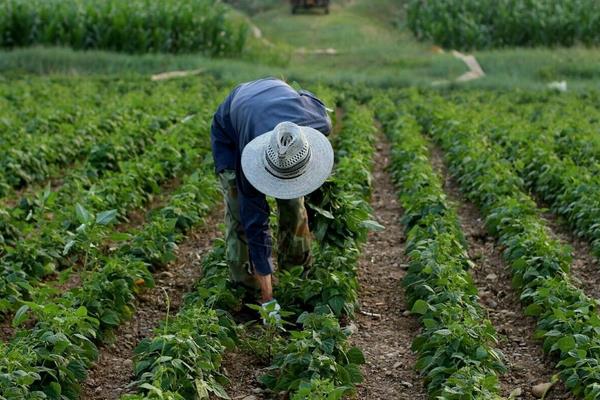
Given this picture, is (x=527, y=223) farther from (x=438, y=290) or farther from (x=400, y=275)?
(x=438, y=290)

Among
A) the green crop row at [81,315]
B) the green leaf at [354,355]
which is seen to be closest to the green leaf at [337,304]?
the green leaf at [354,355]

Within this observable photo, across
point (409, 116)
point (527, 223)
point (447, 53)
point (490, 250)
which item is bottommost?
point (447, 53)

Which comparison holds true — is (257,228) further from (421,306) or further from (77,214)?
(77,214)

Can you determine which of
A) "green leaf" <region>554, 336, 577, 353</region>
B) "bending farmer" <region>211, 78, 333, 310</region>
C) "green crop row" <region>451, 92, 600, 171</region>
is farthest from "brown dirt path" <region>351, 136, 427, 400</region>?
"green crop row" <region>451, 92, 600, 171</region>

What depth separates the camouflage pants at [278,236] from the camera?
6.05 m

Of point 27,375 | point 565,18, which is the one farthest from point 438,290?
point 565,18

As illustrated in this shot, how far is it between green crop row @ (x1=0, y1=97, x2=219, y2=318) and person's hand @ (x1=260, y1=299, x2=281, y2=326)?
1.12 m

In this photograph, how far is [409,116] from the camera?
43.1 ft

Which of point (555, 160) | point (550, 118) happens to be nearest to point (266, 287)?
point (555, 160)

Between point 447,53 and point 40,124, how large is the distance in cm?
1146

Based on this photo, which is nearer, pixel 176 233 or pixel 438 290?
pixel 438 290

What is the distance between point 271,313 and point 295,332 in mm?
318

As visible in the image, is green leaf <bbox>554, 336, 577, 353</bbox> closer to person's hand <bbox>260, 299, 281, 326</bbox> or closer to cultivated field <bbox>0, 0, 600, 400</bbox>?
cultivated field <bbox>0, 0, 600, 400</bbox>

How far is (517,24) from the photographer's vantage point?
22.3 meters
